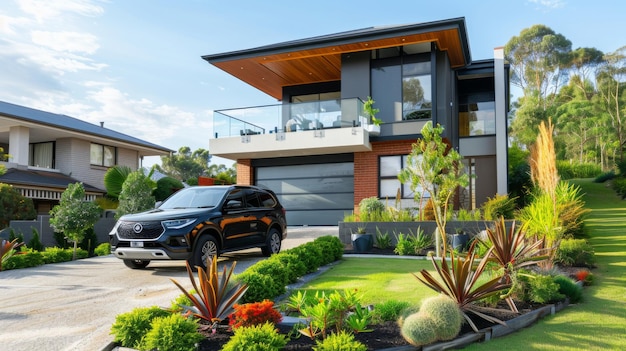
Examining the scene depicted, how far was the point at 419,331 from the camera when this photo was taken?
15.4 ft

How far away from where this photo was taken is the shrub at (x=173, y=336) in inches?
178

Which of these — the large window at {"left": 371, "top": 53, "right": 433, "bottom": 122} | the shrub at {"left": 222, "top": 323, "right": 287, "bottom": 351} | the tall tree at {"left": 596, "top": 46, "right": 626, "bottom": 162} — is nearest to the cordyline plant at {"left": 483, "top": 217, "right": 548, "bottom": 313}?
the shrub at {"left": 222, "top": 323, "right": 287, "bottom": 351}

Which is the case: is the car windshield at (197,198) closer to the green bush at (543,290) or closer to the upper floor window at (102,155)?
the green bush at (543,290)

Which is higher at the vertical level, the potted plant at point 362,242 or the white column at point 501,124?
the white column at point 501,124

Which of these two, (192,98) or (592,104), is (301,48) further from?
(592,104)

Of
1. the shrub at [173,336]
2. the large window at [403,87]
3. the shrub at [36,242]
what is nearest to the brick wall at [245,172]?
the large window at [403,87]

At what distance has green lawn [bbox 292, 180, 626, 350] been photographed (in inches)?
194

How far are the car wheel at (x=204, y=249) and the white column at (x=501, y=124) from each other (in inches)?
583

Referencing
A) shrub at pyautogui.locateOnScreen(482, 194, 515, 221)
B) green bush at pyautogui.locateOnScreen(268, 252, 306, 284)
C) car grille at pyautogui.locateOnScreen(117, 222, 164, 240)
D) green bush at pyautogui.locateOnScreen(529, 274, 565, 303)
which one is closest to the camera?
green bush at pyautogui.locateOnScreen(529, 274, 565, 303)

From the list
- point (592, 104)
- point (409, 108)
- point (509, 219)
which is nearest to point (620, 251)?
point (509, 219)

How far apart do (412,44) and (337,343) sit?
16525mm

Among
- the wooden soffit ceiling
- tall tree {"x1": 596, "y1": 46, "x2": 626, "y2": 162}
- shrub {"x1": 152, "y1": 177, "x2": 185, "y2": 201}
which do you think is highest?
tall tree {"x1": 596, "y1": 46, "x2": 626, "y2": 162}

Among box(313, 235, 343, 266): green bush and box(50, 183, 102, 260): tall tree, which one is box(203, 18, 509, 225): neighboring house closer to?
box(313, 235, 343, 266): green bush

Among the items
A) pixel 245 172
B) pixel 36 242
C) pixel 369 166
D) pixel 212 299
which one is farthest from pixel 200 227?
pixel 245 172
